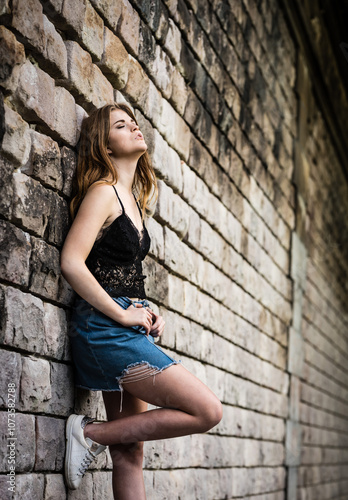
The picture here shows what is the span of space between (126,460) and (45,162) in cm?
120

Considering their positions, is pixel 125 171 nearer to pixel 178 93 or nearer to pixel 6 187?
pixel 6 187

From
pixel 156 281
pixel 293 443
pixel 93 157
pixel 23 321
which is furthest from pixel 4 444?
pixel 293 443

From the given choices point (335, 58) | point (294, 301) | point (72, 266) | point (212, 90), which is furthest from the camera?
point (335, 58)

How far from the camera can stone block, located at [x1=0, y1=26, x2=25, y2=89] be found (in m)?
2.35

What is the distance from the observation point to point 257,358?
5.93 meters

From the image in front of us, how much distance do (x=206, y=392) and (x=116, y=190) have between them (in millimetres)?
869

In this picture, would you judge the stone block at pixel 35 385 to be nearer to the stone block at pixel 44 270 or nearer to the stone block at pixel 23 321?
the stone block at pixel 23 321

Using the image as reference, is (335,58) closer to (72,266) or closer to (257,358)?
(257,358)

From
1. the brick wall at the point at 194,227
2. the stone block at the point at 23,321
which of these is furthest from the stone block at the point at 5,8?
the stone block at the point at 23,321

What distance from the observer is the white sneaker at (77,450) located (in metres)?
2.62

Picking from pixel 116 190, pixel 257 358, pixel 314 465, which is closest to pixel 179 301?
pixel 116 190

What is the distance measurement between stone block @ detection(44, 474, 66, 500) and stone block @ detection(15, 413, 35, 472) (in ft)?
0.50

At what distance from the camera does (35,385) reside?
249cm

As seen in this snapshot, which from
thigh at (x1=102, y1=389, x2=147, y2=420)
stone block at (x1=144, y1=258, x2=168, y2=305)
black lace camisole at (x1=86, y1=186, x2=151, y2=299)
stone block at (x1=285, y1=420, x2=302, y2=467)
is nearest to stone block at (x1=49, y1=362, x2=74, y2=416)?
thigh at (x1=102, y1=389, x2=147, y2=420)
